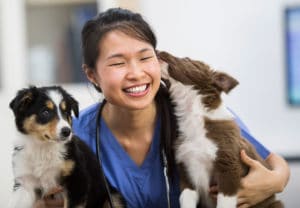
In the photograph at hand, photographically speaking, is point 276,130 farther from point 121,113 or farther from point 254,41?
point 121,113

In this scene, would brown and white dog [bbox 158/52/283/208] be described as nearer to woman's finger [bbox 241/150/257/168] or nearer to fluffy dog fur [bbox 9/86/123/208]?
woman's finger [bbox 241/150/257/168]

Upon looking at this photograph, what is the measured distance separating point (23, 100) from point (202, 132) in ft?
2.04

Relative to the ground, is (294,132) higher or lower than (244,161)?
lower

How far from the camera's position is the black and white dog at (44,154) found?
5.69 ft

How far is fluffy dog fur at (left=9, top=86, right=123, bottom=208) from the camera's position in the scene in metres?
1.73

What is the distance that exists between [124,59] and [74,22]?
2.63 metres

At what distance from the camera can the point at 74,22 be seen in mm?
4223

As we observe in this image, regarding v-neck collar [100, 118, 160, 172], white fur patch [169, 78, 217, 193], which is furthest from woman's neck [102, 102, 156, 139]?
white fur patch [169, 78, 217, 193]

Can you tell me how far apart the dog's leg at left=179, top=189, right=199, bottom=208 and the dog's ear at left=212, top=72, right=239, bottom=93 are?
1.22 ft

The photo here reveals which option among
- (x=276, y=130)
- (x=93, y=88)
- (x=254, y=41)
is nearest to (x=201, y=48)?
(x=254, y=41)

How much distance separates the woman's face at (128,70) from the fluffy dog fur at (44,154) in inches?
7.9

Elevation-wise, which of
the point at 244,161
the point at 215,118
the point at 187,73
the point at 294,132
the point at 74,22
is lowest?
the point at 294,132

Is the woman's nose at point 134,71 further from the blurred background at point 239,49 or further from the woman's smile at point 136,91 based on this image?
the blurred background at point 239,49

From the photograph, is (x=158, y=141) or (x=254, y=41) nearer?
(x=158, y=141)
